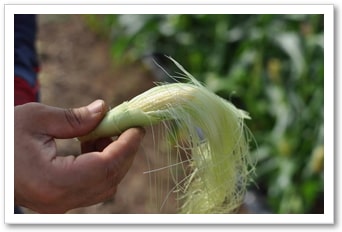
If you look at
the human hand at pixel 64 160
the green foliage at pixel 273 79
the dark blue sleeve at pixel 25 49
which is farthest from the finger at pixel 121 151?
the green foliage at pixel 273 79

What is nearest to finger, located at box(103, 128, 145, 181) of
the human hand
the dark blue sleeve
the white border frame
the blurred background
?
the human hand

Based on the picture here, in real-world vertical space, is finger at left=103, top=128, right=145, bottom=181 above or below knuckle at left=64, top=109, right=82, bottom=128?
below

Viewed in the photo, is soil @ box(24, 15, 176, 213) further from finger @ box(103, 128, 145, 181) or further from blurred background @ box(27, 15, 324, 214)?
finger @ box(103, 128, 145, 181)

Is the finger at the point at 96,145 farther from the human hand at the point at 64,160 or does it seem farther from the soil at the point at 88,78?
the soil at the point at 88,78

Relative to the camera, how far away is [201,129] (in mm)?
989

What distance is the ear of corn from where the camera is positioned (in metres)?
0.93

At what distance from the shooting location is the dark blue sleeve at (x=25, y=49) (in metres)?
1.18

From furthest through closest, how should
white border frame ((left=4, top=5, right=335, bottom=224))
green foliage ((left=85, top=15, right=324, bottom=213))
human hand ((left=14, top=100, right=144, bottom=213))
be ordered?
green foliage ((left=85, top=15, right=324, bottom=213)) < white border frame ((left=4, top=5, right=335, bottom=224)) < human hand ((left=14, top=100, right=144, bottom=213))

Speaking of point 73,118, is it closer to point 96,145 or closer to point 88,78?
point 96,145

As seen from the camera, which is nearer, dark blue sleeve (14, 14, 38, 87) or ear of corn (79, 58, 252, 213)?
ear of corn (79, 58, 252, 213)

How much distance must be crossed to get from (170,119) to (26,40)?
0.37 m

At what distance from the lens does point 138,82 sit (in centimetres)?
223

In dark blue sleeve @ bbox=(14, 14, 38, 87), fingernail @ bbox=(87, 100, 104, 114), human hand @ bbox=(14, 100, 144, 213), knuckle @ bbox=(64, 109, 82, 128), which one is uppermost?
dark blue sleeve @ bbox=(14, 14, 38, 87)
